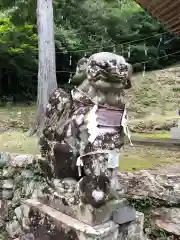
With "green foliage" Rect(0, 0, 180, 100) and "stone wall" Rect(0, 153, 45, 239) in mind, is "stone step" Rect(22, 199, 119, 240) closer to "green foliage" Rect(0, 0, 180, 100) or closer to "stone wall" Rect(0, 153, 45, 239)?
"stone wall" Rect(0, 153, 45, 239)

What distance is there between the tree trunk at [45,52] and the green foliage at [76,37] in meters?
1.26

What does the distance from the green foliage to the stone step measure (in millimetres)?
6729

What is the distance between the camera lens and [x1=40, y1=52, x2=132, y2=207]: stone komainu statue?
6.71ft

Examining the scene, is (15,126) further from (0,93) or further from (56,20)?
(56,20)

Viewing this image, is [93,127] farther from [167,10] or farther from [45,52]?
[45,52]

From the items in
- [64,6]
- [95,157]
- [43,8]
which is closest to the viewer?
[95,157]

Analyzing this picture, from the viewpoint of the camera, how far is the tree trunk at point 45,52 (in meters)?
7.02

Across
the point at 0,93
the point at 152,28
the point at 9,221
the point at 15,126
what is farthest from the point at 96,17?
the point at 9,221

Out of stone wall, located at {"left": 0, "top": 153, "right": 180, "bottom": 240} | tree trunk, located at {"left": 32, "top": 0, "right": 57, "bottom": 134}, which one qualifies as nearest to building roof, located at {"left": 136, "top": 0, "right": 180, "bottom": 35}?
stone wall, located at {"left": 0, "top": 153, "right": 180, "bottom": 240}

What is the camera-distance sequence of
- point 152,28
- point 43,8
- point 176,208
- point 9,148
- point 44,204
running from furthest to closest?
point 152,28 → point 43,8 → point 9,148 → point 176,208 → point 44,204

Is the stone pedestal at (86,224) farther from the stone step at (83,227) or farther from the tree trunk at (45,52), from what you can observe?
the tree trunk at (45,52)

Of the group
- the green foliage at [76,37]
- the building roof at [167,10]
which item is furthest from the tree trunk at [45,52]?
the building roof at [167,10]

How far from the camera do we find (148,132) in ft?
24.2

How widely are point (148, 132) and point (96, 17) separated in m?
5.42
